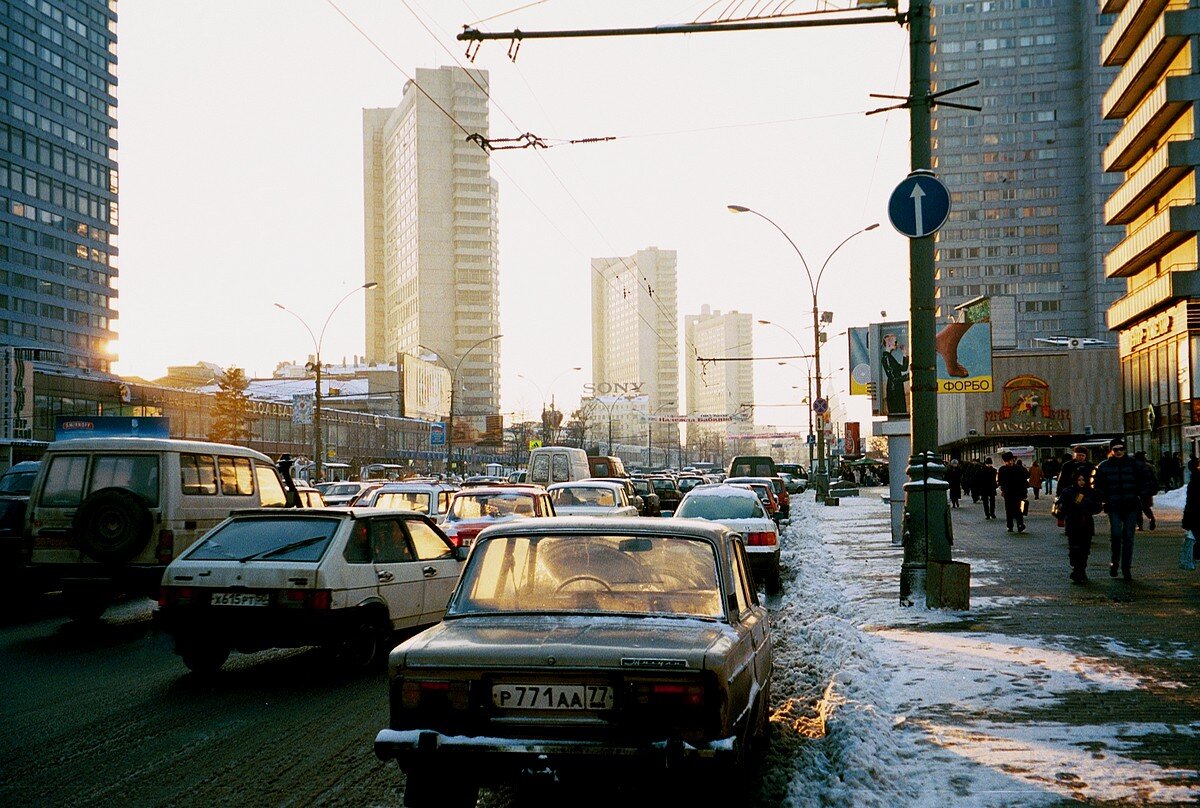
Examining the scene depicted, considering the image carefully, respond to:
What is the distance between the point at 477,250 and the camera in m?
163

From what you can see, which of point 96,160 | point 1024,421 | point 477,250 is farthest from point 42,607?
point 477,250

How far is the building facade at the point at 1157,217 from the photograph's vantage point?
44250mm

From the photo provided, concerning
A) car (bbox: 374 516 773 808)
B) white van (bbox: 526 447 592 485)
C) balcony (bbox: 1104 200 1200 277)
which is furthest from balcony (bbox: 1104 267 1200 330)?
car (bbox: 374 516 773 808)

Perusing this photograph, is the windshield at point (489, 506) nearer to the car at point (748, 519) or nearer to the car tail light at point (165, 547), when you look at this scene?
the car at point (748, 519)

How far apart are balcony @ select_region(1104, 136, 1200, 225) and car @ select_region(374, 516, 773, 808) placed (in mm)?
47483

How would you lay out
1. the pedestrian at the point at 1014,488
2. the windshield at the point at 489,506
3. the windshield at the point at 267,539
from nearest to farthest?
1. the windshield at the point at 267,539
2. the windshield at the point at 489,506
3. the pedestrian at the point at 1014,488

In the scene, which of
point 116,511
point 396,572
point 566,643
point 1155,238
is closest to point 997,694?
point 566,643

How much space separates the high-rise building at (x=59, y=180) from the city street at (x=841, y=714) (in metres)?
105

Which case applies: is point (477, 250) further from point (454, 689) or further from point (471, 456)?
point (454, 689)

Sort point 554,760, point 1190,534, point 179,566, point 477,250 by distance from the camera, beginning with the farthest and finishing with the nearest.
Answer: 1. point 477,250
2. point 1190,534
3. point 179,566
4. point 554,760

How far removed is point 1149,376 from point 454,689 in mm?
51160

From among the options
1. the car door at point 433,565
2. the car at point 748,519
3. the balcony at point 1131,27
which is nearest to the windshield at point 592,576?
the car door at point 433,565

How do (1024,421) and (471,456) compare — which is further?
(471,456)

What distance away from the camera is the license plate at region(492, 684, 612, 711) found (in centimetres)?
458
